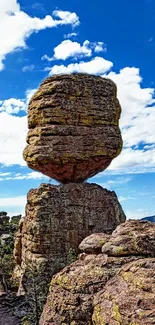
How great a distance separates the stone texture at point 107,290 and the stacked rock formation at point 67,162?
19568mm

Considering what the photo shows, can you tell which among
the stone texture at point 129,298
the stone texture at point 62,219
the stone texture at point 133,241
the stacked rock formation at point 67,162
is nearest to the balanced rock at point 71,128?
the stacked rock formation at point 67,162

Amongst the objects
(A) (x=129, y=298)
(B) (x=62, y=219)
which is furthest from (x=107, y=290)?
(B) (x=62, y=219)

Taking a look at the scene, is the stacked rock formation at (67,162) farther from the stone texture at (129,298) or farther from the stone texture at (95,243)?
the stone texture at (129,298)

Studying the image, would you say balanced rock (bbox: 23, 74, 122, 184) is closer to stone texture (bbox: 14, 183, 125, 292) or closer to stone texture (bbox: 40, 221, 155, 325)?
stone texture (bbox: 14, 183, 125, 292)

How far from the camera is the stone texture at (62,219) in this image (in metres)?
38.1

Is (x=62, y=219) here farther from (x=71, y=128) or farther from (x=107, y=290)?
Answer: (x=107, y=290)

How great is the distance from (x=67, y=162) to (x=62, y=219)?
22.1 ft

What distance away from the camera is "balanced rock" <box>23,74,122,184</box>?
4094cm

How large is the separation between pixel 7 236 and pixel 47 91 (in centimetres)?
3491

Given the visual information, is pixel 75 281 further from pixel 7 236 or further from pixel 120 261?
pixel 7 236

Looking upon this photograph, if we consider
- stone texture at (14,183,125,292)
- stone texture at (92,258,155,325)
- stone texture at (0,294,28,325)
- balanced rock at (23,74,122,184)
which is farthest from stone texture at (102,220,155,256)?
balanced rock at (23,74,122,184)

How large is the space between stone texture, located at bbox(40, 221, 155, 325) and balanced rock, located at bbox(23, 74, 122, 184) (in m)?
23.2

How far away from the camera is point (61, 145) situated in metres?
40.8

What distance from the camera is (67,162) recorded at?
136 ft
